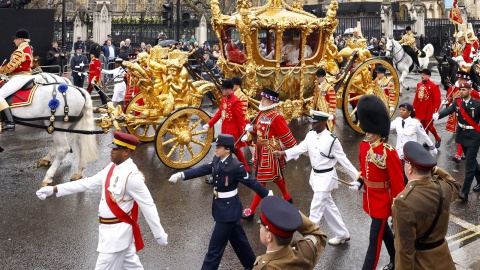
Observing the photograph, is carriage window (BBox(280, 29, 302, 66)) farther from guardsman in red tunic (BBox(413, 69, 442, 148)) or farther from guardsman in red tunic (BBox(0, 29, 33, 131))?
guardsman in red tunic (BBox(0, 29, 33, 131))

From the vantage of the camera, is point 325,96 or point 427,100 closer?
point 427,100

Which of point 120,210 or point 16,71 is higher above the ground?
point 16,71

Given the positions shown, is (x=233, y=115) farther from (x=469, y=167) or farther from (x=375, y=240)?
(x=375, y=240)

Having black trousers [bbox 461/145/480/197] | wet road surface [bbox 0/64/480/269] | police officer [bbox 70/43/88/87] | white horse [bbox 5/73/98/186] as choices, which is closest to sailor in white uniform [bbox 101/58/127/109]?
police officer [bbox 70/43/88/87]

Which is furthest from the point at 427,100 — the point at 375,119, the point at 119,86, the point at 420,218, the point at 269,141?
the point at 119,86

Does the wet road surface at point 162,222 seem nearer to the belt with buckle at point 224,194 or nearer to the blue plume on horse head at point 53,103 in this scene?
the belt with buckle at point 224,194

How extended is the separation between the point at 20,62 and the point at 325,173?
5.86m

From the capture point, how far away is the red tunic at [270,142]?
766 centimetres

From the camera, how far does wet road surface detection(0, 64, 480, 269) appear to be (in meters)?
6.58

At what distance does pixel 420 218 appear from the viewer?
4254 millimetres

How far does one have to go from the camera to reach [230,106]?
9.27 metres

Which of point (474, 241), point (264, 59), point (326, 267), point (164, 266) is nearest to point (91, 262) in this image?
point (164, 266)

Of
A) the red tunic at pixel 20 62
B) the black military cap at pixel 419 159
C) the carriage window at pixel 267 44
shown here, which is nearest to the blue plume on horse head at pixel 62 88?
the red tunic at pixel 20 62

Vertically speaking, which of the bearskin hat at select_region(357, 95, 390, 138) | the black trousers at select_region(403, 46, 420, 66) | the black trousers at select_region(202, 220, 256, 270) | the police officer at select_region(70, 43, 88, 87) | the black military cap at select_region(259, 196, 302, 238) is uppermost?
the black trousers at select_region(403, 46, 420, 66)
